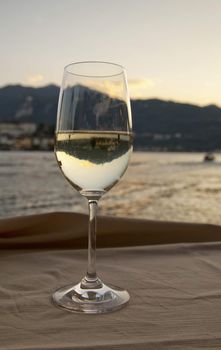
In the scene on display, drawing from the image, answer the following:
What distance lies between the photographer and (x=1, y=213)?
1284 centimetres

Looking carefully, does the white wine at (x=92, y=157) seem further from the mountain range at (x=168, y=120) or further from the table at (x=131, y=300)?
the mountain range at (x=168, y=120)

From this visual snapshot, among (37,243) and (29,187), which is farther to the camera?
(29,187)

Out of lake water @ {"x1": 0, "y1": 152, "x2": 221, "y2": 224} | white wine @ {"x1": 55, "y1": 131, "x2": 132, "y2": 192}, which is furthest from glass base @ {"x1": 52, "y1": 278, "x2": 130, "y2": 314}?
lake water @ {"x1": 0, "y1": 152, "x2": 221, "y2": 224}

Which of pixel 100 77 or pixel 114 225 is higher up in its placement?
pixel 100 77

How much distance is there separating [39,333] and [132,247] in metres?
0.40

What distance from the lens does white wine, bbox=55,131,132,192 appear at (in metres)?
0.67

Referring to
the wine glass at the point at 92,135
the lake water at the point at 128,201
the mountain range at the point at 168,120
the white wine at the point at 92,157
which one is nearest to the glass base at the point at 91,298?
the wine glass at the point at 92,135

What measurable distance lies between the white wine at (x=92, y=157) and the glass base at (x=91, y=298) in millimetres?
165

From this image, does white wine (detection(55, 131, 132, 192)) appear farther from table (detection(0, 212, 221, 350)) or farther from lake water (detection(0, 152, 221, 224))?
lake water (detection(0, 152, 221, 224))

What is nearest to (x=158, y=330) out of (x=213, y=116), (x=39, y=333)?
(x=39, y=333)

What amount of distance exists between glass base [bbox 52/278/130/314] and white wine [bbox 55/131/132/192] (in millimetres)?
165

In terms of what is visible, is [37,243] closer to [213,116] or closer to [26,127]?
[26,127]

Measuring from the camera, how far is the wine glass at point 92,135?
673mm

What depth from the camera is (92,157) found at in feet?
2.25
